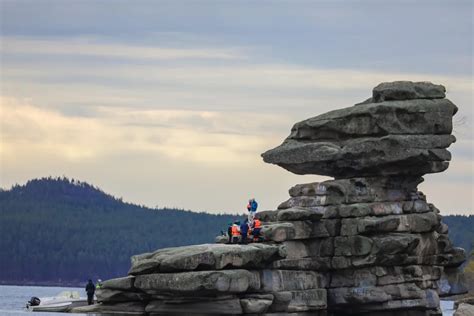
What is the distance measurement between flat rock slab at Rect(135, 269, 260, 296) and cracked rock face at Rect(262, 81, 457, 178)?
11493 millimetres

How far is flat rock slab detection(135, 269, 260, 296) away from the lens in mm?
74500

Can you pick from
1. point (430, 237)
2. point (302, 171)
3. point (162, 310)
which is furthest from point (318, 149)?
point (162, 310)

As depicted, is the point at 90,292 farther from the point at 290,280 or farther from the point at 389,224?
the point at 389,224

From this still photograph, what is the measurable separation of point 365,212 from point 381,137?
12.9 feet

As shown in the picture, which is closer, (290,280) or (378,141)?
(290,280)

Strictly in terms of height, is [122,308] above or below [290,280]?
below

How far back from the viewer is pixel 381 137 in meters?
84.2

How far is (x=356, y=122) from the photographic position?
8500 centimetres

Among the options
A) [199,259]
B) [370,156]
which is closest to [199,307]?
[199,259]

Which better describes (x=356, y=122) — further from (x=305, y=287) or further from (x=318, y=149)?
(x=305, y=287)

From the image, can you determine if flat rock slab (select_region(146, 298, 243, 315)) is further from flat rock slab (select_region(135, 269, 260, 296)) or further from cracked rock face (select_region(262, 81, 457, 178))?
cracked rock face (select_region(262, 81, 457, 178))

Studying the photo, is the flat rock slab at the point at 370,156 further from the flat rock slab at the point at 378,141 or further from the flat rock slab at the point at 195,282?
the flat rock slab at the point at 195,282

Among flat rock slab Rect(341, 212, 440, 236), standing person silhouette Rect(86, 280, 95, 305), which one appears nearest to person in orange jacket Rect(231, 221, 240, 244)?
flat rock slab Rect(341, 212, 440, 236)

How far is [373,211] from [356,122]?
4.73 m
